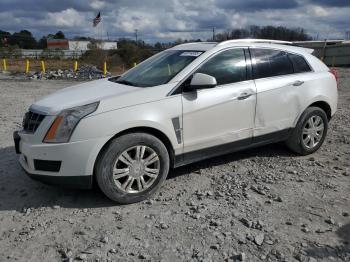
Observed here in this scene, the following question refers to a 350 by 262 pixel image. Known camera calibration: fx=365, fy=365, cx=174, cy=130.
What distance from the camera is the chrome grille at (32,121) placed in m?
3.89

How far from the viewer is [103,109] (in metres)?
3.78

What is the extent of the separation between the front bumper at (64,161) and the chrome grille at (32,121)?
122 mm

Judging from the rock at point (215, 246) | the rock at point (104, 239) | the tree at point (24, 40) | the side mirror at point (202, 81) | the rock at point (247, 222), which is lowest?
the rock at point (215, 246)

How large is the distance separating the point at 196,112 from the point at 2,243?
7.83ft

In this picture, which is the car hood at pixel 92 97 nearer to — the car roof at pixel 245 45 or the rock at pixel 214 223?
the car roof at pixel 245 45

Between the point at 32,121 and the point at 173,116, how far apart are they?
1.55m

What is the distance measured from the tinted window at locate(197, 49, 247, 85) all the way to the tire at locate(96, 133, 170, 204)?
113 centimetres

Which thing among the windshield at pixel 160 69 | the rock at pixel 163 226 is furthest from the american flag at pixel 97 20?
the rock at pixel 163 226

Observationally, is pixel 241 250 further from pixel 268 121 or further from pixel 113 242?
pixel 268 121

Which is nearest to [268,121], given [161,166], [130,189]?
[161,166]

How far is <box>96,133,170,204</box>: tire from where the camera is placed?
3.79 m

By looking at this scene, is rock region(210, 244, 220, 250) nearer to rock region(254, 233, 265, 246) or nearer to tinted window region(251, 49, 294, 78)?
rock region(254, 233, 265, 246)

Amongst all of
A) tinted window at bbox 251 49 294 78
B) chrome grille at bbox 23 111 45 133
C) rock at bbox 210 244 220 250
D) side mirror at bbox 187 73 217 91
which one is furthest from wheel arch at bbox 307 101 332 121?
chrome grille at bbox 23 111 45 133

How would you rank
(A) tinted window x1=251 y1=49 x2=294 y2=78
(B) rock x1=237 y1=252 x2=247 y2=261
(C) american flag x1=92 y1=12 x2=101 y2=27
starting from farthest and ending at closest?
1. (C) american flag x1=92 y1=12 x2=101 y2=27
2. (A) tinted window x1=251 y1=49 x2=294 y2=78
3. (B) rock x1=237 y1=252 x2=247 y2=261
